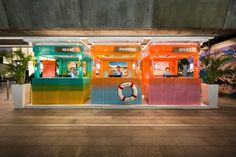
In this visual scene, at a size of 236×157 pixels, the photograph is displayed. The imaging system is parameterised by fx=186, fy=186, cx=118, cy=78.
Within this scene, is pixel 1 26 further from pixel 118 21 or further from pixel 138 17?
pixel 138 17

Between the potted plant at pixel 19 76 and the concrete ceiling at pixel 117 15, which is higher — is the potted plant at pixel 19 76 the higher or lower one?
the lower one

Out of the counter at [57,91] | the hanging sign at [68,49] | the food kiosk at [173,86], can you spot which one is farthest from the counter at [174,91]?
the hanging sign at [68,49]

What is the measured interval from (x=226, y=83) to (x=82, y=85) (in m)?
8.57

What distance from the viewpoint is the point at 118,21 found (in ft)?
20.1

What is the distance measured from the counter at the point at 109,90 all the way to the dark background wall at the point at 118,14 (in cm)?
243

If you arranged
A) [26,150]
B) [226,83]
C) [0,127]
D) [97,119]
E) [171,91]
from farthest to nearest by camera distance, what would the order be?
1. [226,83]
2. [171,91]
3. [97,119]
4. [0,127]
5. [26,150]

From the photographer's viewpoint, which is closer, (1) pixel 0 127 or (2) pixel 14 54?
(1) pixel 0 127

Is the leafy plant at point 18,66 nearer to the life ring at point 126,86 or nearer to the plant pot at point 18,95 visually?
the plant pot at point 18,95

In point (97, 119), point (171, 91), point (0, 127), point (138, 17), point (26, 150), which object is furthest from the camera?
point (171, 91)

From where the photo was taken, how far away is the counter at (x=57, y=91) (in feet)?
25.8

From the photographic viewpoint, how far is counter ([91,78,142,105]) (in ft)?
25.6

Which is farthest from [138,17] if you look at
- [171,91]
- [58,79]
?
[58,79]

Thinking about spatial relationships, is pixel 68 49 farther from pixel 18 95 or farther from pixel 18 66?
pixel 18 95

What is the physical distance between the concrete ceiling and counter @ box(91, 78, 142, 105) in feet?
7.51
